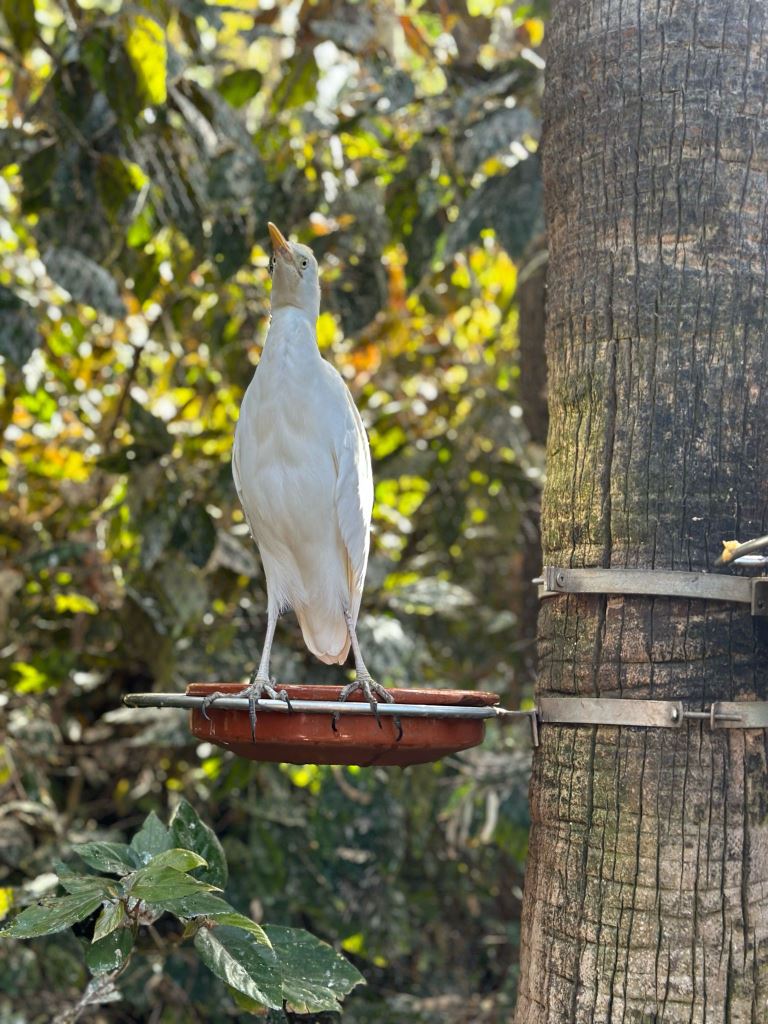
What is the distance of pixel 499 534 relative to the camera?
487 cm

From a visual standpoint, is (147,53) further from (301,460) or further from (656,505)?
(656,505)

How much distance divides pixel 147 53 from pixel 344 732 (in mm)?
2048

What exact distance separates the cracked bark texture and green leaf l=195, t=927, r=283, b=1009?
0.47 meters

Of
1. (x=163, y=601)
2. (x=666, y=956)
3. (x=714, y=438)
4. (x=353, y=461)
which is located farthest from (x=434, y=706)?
(x=163, y=601)

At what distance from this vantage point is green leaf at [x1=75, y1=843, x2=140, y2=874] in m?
2.21

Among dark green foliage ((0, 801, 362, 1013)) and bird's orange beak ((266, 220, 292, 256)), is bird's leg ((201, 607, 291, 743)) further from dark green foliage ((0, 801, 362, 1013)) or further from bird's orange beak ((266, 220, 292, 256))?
bird's orange beak ((266, 220, 292, 256))

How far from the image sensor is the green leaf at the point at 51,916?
6.40 feet

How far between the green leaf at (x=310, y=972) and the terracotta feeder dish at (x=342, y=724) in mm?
463

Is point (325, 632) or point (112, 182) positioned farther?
point (112, 182)

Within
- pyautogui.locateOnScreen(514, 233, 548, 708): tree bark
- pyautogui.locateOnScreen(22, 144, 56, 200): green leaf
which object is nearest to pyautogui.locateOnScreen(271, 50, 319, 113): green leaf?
pyautogui.locateOnScreen(22, 144, 56, 200): green leaf

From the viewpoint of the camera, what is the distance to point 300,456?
2.82m

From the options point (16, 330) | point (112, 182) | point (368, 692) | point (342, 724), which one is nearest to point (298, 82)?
point (112, 182)

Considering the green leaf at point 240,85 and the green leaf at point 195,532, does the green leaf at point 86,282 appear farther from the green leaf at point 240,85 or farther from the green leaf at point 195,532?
the green leaf at point 240,85

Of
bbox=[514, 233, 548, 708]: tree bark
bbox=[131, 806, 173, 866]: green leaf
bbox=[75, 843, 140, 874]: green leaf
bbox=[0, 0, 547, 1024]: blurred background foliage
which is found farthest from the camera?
bbox=[514, 233, 548, 708]: tree bark
